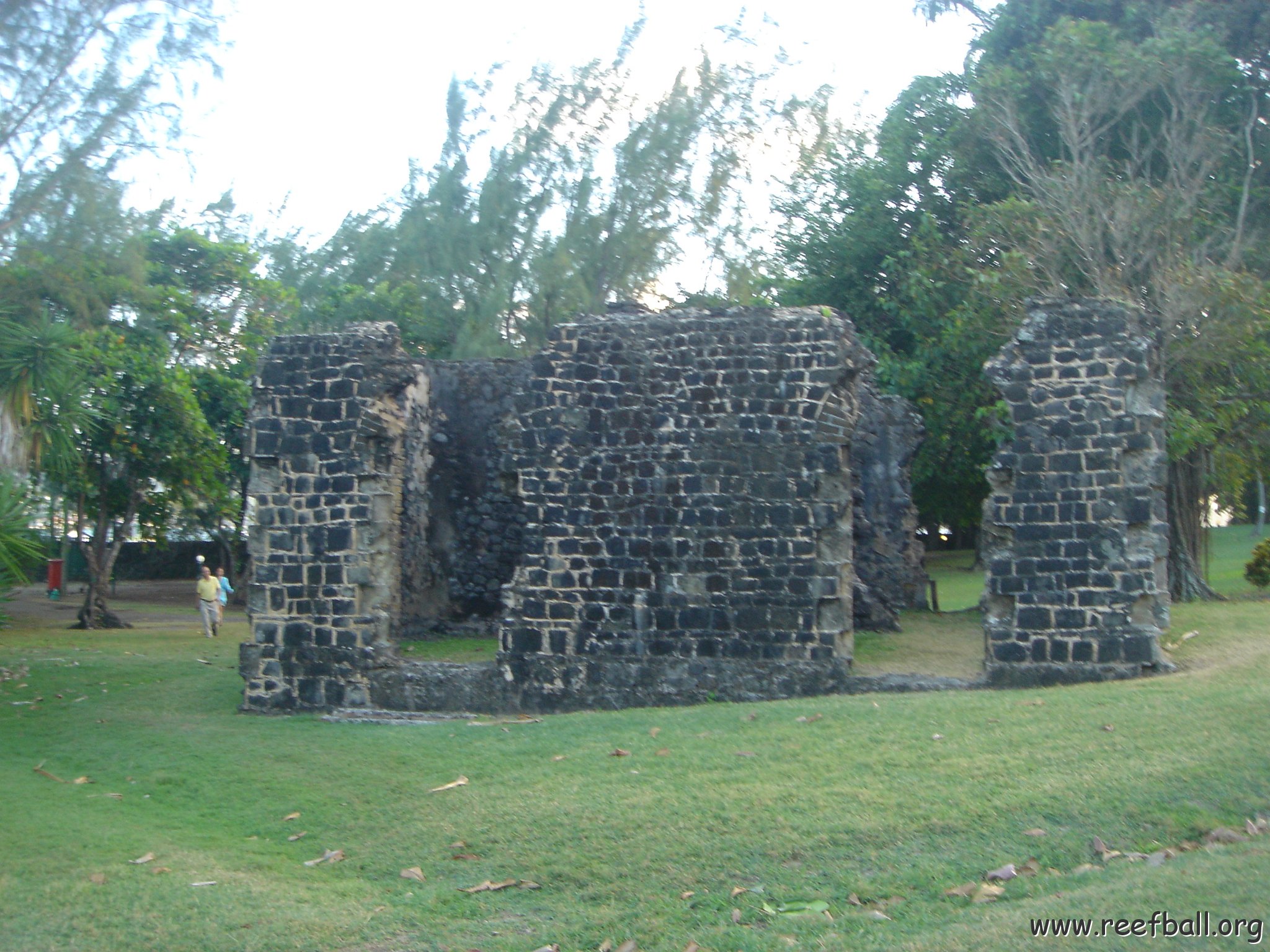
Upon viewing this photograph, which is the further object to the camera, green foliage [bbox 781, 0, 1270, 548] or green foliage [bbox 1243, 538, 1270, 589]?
green foliage [bbox 1243, 538, 1270, 589]

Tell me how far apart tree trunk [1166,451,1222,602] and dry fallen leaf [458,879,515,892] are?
463 inches

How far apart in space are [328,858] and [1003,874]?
12.9ft

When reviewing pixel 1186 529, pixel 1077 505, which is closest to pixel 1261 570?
pixel 1186 529

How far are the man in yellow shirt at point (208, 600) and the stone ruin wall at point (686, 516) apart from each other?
23.4ft

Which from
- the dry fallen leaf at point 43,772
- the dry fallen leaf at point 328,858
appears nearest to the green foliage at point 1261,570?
the dry fallen leaf at point 328,858

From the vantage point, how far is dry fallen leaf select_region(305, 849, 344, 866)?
7.06 metres

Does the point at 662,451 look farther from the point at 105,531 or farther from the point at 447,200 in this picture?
the point at 447,200

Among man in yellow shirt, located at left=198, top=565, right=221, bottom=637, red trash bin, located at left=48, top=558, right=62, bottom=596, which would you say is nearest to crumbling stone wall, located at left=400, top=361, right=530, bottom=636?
man in yellow shirt, located at left=198, top=565, right=221, bottom=637

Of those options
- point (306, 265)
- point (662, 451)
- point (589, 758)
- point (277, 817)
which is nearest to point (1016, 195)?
point (662, 451)

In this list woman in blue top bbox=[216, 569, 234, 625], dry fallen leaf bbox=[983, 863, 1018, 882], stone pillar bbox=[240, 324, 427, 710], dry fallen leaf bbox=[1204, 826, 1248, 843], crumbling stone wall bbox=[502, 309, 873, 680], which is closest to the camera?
dry fallen leaf bbox=[983, 863, 1018, 882]

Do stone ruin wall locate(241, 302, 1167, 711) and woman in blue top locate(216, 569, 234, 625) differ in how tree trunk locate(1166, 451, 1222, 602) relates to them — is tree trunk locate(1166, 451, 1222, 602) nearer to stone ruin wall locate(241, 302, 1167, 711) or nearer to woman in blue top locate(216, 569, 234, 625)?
stone ruin wall locate(241, 302, 1167, 711)

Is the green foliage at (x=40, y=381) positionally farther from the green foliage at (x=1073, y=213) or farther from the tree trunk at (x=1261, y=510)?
the tree trunk at (x=1261, y=510)

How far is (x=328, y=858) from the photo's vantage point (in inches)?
280

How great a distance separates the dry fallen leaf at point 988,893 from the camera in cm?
561
